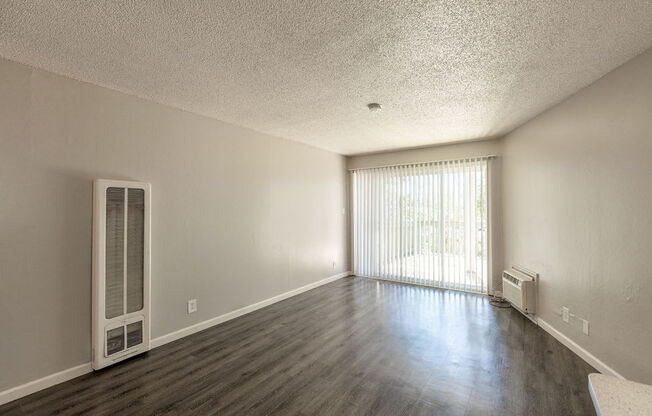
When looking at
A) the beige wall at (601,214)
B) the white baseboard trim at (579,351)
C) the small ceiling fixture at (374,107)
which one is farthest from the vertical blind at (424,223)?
the small ceiling fixture at (374,107)

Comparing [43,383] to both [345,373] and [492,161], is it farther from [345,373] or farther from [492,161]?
[492,161]

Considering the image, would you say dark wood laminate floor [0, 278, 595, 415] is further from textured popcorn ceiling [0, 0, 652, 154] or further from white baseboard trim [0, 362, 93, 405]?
textured popcorn ceiling [0, 0, 652, 154]

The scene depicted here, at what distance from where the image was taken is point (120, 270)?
8.50ft

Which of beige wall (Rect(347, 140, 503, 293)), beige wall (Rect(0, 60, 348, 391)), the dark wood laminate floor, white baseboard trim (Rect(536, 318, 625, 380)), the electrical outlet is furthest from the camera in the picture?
beige wall (Rect(347, 140, 503, 293))

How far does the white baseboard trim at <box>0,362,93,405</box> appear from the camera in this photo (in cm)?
208

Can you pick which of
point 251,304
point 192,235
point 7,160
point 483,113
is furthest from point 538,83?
point 7,160

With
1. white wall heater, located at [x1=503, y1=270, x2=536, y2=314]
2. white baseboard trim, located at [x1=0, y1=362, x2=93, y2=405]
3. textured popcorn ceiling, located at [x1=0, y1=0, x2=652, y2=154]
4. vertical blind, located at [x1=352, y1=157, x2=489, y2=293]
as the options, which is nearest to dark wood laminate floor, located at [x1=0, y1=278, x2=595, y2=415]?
white baseboard trim, located at [x1=0, y1=362, x2=93, y2=405]

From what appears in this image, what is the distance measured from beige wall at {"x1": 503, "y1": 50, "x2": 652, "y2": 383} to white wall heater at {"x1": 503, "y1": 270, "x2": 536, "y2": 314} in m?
0.13

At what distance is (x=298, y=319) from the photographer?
364cm

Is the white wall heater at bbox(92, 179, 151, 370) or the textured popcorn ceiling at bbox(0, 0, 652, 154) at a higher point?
the textured popcorn ceiling at bbox(0, 0, 652, 154)

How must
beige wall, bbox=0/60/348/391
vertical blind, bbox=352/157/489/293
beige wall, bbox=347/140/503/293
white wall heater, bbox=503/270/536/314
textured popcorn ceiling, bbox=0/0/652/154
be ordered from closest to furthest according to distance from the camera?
1. textured popcorn ceiling, bbox=0/0/652/154
2. beige wall, bbox=0/60/348/391
3. white wall heater, bbox=503/270/536/314
4. beige wall, bbox=347/140/503/293
5. vertical blind, bbox=352/157/489/293

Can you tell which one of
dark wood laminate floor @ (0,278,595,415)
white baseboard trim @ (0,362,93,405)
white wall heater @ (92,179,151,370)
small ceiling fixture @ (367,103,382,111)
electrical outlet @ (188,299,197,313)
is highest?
small ceiling fixture @ (367,103,382,111)

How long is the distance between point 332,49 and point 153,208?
90.3 inches

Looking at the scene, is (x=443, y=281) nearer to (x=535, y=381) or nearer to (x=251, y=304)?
(x=535, y=381)
